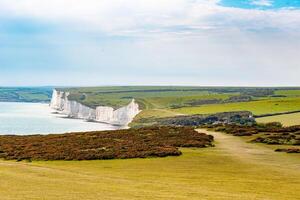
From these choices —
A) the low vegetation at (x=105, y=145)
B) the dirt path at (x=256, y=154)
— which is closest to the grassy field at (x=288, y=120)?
the low vegetation at (x=105, y=145)

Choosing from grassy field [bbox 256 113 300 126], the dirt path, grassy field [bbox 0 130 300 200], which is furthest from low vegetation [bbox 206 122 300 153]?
grassy field [bbox 256 113 300 126]

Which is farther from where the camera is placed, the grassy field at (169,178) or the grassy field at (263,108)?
the grassy field at (263,108)

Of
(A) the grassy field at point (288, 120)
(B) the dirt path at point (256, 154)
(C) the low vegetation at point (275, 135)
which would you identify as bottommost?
(A) the grassy field at point (288, 120)

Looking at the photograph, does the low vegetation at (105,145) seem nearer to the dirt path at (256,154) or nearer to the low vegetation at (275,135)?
the dirt path at (256,154)

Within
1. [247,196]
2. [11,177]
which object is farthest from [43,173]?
[247,196]

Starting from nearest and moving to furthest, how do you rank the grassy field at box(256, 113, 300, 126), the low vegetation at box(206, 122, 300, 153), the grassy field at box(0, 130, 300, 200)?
1. the grassy field at box(0, 130, 300, 200)
2. the low vegetation at box(206, 122, 300, 153)
3. the grassy field at box(256, 113, 300, 126)

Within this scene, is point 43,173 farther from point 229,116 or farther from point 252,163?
point 229,116

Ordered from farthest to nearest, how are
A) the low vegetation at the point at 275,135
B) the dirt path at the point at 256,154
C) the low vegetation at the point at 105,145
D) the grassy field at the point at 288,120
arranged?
1. the grassy field at the point at 288,120
2. the low vegetation at the point at 275,135
3. the low vegetation at the point at 105,145
4. the dirt path at the point at 256,154

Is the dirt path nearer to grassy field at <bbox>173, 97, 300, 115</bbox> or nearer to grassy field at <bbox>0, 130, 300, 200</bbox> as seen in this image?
grassy field at <bbox>0, 130, 300, 200</bbox>
